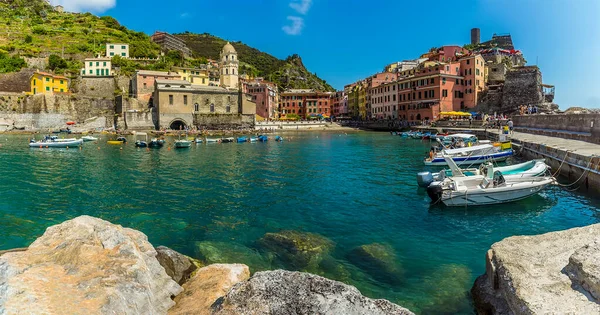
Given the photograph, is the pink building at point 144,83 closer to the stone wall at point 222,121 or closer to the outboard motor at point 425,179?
the stone wall at point 222,121

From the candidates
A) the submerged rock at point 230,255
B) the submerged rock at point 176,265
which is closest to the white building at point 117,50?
the submerged rock at point 230,255

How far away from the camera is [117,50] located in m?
82.1

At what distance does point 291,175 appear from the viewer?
22953 millimetres

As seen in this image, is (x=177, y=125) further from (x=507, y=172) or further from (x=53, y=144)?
(x=507, y=172)

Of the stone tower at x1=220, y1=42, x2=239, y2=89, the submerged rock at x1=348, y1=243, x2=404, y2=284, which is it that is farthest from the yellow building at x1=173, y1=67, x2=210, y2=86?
the submerged rock at x1=348, y1=243, x2=404, y2=284

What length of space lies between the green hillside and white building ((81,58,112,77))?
55.3 metres

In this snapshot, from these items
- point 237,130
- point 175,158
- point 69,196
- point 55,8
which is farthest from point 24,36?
point 69,196

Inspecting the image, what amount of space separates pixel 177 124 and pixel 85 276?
2542 inches

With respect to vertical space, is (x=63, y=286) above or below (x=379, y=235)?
above

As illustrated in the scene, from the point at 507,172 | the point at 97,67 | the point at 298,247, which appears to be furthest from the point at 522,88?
the point at 97,67

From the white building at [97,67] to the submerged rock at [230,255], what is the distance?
72773 mm

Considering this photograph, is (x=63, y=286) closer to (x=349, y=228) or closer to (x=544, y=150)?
(x=349, y=228)

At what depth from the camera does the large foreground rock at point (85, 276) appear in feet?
14.1

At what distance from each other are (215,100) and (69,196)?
5444 centimetres
